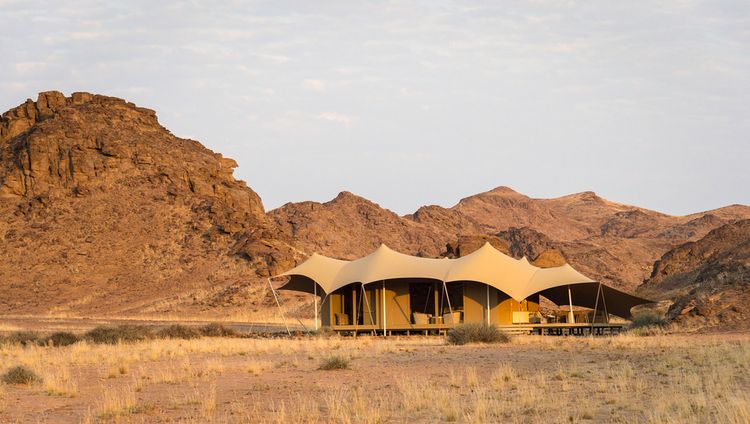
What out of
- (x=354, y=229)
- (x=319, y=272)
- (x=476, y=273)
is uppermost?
(x=354, y=229)

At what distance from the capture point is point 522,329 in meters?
39.7

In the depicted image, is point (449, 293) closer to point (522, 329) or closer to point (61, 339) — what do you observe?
point (522, 329)

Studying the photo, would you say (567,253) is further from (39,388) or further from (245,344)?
(39,388)

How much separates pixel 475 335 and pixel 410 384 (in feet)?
44.6

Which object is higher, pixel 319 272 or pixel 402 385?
pixel 319 272

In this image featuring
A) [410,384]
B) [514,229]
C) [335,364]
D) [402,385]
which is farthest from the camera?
[514,229]

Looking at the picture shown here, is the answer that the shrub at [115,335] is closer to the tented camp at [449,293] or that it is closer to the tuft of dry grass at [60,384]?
the tented camp at [449,293]

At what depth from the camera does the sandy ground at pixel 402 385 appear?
1386cm

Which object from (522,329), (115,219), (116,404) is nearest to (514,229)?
(115,219)

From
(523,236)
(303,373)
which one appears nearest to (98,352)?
(303,373)

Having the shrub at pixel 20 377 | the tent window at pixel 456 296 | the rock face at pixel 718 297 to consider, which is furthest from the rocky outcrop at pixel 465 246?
the shrub at pixel 20 377

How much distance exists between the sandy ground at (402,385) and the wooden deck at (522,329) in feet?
34.3

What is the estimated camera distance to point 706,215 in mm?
130875

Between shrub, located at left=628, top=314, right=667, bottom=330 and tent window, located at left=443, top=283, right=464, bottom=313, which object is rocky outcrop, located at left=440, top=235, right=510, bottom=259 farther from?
shrub, located at left=628, top=314, right=667, bottom=330
